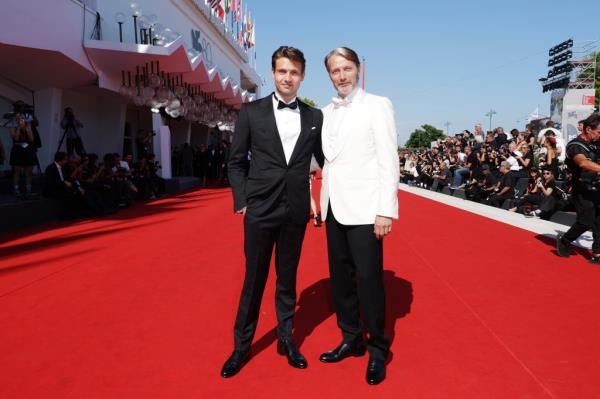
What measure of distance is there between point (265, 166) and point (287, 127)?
27 cm

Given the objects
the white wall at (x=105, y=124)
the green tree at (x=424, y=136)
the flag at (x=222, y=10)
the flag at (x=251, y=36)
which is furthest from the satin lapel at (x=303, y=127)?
the green tree at (x=424, y=136)

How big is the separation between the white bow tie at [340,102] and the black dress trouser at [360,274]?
0.66 m

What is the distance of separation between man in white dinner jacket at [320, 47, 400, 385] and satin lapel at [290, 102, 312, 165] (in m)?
0.13

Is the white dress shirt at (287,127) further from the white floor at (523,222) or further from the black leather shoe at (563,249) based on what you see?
the white floor at (523,222)

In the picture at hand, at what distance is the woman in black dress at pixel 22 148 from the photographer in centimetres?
884

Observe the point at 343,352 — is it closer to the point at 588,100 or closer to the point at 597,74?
the point at 588,100

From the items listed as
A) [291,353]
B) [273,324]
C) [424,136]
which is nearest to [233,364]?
[291,353]

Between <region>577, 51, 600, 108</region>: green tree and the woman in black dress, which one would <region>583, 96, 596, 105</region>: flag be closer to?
<region>577, 51, 600, 108</region>: green tree

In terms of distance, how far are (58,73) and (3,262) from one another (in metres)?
7.79

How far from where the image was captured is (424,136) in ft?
445

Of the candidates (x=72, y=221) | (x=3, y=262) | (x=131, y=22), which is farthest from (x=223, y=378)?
(x=131, y=22)

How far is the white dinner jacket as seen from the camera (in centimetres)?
255

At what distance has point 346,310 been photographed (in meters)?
2.86

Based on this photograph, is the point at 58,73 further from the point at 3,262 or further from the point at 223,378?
the point at 223,378
